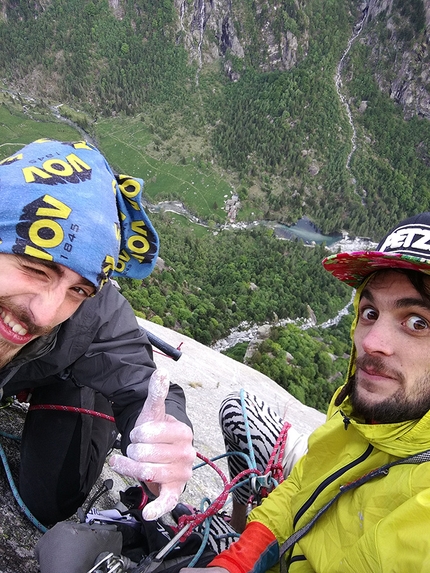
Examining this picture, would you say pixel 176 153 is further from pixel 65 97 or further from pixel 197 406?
pixel 197 406

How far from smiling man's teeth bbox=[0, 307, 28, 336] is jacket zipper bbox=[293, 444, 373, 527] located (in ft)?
5.11

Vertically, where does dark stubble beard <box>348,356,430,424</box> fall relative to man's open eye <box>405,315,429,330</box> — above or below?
below

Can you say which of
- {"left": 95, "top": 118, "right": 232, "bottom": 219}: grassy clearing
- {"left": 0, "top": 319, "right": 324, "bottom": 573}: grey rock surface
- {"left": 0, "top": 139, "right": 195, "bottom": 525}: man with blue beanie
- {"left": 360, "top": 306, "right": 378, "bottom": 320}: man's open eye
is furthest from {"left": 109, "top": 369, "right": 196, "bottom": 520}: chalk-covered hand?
{"left": 95, "top": 118, "right": 232, "bottom": 219}: grassy clearing

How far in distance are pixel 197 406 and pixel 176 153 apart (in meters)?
108

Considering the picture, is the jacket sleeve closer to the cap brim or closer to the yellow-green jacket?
the yellow-green jacket

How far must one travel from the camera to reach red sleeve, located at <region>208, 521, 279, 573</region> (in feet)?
6.33

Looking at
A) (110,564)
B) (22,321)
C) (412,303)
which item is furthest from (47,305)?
(412,303)

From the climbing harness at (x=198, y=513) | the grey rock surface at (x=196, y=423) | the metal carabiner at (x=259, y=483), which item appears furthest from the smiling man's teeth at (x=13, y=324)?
the metal carabiner at (x=259, y=483)

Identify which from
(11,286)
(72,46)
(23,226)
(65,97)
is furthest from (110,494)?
(72,46)

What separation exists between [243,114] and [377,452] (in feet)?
436

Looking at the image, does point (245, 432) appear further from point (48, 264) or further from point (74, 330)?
point (48, 264)

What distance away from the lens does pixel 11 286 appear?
1.64 meters

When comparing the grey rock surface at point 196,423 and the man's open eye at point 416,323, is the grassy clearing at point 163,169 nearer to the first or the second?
the grey rock surface at point 196,423

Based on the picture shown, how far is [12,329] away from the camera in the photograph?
5.59 feet
